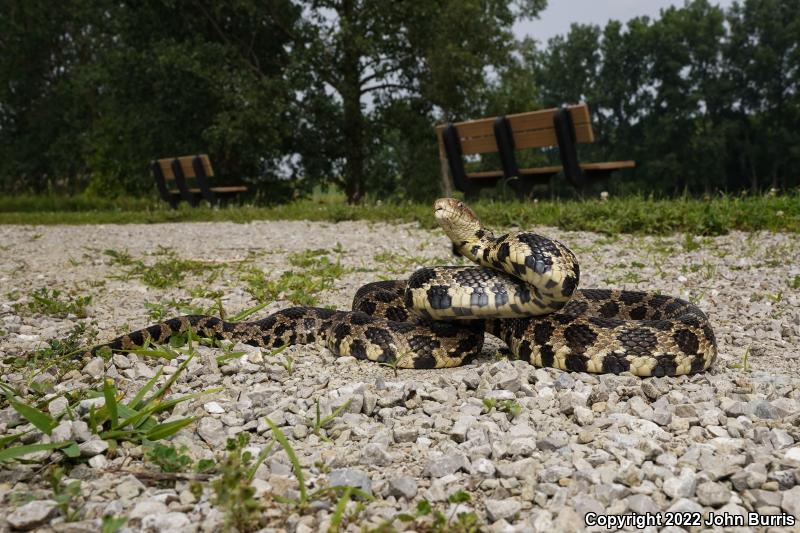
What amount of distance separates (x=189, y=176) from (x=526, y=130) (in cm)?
1062

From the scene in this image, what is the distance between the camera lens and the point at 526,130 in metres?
14.4

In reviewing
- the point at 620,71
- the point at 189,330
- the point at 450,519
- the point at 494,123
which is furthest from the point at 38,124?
the point at 620,71

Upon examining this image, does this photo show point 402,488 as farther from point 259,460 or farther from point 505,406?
point 505,406

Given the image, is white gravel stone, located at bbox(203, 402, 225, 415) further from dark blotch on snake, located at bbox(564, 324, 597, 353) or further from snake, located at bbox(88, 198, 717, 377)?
dark blotch on snake, located at bbox(564, 324, 597, 353)

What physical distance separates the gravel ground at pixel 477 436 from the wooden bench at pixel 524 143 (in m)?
8.21

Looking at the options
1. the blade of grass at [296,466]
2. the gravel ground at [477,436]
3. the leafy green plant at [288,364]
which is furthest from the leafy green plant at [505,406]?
the leafy green plant at [288,364]

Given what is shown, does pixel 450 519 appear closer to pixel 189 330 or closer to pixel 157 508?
pixel 157 508

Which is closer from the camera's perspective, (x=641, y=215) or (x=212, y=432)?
(x=212, y=432)

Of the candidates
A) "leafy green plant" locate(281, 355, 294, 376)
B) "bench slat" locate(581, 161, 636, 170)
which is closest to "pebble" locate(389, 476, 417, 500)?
"leafy green plant" locate(281, 355, 294, 376)

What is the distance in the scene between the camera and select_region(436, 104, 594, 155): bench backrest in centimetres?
1348

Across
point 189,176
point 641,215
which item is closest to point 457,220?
point 641,215

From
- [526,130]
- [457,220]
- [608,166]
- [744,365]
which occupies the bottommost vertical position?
[744,365]

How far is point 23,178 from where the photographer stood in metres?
41.7

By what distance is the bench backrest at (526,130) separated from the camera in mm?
13477
